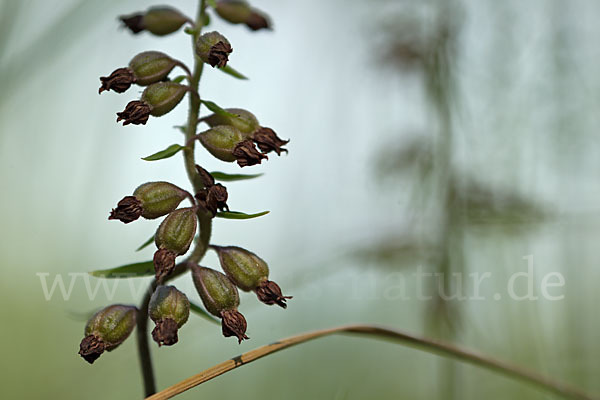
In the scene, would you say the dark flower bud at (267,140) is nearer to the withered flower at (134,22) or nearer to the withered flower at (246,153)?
the withered flower at (246,153)

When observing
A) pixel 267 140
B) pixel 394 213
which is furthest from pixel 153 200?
pixel 394 213

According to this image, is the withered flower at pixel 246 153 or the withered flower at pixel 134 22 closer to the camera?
the withered flower at pixel 246 153

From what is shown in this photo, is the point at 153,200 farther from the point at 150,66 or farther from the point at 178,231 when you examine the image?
the point at 150,66

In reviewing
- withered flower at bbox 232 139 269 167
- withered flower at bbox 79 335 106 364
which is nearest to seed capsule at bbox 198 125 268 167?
withered flower at bbox 232 139 269 167

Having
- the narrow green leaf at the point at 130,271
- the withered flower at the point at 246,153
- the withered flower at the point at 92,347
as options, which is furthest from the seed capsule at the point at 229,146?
the withered flower at the point at 92,347

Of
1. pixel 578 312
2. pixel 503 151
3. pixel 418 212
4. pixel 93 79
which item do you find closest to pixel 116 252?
pixel 93 79
